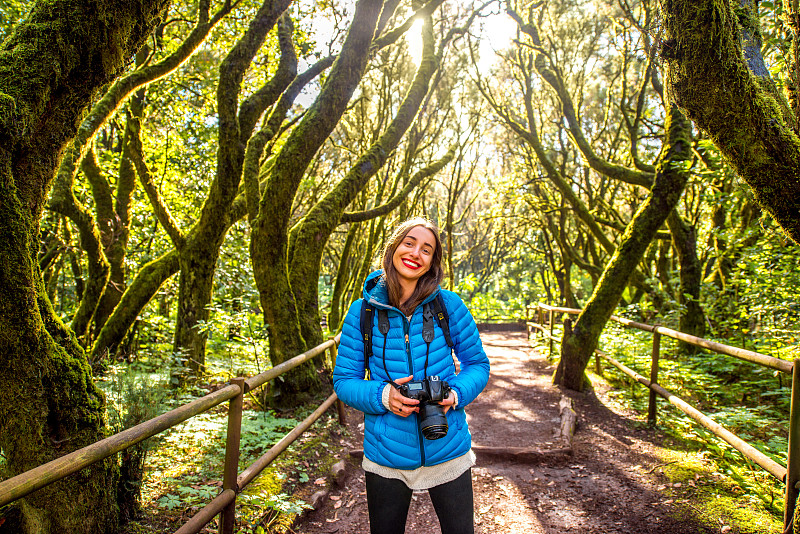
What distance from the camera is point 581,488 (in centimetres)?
398

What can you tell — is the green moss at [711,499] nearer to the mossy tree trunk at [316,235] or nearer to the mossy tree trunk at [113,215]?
the mossy tree trunk at [316,235]

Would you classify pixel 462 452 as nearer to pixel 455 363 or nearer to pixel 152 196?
pixel 455 363

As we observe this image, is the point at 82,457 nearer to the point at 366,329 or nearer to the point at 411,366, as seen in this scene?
the point at 366,329

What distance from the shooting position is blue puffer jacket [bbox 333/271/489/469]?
6.33ft

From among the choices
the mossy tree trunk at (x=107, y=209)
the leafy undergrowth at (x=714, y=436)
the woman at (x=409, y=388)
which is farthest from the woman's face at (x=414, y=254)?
the mossy tree trunk at (x=107, y=209)

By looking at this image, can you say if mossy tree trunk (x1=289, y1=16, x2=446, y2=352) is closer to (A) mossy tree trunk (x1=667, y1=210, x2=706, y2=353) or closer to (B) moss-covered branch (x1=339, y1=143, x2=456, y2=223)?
(B) moss-covered branch (x1=339, y1=143, x2=456, y2=223)

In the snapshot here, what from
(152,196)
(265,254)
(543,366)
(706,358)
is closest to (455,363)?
(265,254)

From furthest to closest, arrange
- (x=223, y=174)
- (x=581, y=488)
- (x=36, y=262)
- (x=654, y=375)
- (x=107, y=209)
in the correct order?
1. (x=107, y=209)
2. (x=223, y=174)
3. (x=654, y=375)
4. (x=581, y=488)
5. (x=36, y=262)

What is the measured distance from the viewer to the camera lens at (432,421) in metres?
1.78

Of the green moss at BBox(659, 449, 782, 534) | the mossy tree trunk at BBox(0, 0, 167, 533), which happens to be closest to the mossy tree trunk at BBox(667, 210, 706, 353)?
the green moss at BBox(659, 449, 782, 534)

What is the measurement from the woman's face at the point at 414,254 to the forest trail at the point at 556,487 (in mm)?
2250

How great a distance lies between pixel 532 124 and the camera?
9406mm

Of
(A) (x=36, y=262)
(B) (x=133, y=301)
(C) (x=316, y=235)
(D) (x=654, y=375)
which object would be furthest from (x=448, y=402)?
(B) (x=133, y=301)

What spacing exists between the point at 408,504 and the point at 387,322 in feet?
2.61
